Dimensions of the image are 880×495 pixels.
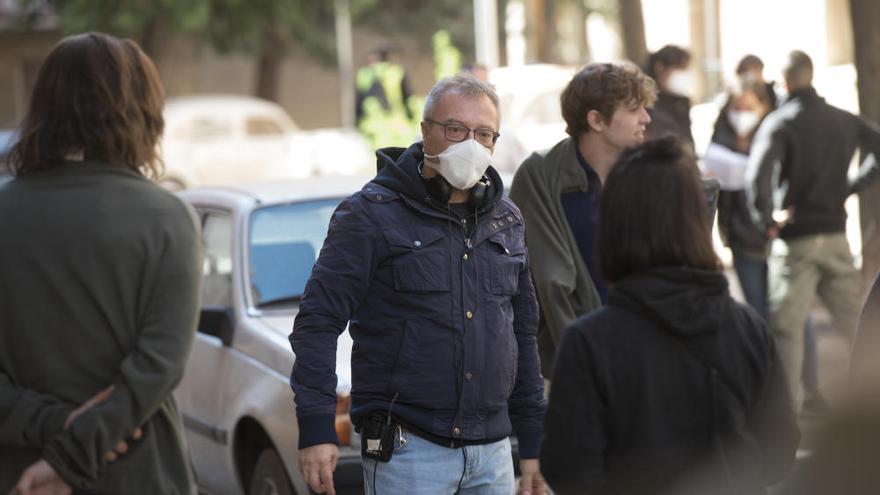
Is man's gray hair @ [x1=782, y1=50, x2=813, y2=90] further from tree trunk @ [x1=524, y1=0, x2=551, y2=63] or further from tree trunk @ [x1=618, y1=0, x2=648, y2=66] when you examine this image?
tree trunk @ [x1=524, y1=0, x2=551, y2=63]

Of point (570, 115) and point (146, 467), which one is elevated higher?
point (570, 115)

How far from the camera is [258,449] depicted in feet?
20.9

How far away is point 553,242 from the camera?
501cm

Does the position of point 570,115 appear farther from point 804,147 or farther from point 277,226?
point 804,147

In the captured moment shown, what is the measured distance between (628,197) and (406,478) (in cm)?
130

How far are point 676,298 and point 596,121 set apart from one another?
2.28m

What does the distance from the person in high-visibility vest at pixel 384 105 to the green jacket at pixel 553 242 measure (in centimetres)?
1180

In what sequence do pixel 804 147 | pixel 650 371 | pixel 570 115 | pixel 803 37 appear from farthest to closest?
pixel 803 37
pixel 804 147
pixel 570 115
pixel 650 371

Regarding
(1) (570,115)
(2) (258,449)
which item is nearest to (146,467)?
(1) (570,115)

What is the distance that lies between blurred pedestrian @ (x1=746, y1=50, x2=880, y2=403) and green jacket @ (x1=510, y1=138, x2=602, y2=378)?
3544mm

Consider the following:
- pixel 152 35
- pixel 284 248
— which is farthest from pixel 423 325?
pixel 152 35

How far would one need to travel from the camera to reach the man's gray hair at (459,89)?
4.20 m

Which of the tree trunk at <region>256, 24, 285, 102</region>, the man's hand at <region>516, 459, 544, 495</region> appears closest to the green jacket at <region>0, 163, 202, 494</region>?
the man's hand at <region>516, 459, 544, 495</region>

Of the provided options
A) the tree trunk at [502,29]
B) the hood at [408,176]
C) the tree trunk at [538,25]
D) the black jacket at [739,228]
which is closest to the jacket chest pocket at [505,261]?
the hood at [408,176]
